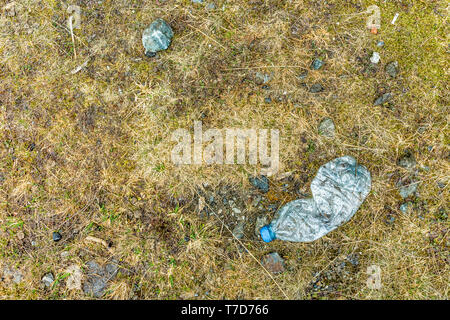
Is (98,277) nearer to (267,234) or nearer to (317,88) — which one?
(267,234)

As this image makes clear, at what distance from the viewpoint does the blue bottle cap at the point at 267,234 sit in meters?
2.91

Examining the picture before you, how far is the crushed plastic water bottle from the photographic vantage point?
2891 mm

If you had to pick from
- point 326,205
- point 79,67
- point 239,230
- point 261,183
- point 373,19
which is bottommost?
point 239,230

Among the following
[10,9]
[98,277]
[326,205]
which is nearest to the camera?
[326,205]

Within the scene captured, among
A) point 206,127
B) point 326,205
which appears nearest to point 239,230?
point 326,205

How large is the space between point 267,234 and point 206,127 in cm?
130

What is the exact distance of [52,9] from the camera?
10.4 feet

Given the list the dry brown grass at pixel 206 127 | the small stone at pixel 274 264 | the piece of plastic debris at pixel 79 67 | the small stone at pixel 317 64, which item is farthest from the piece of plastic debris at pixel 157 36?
the small stone at pixel 274 264

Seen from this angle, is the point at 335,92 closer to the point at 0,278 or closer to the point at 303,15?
the point at 303,15

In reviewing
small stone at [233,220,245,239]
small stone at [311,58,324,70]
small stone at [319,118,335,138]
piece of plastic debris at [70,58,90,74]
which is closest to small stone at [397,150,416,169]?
small stone at [319,118,335,138]

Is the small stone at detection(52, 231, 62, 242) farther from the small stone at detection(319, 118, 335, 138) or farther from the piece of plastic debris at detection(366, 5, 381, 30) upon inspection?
the piece of plastic debris at detection(366, 5, 381, 30)

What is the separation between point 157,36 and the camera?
2.98 meters
